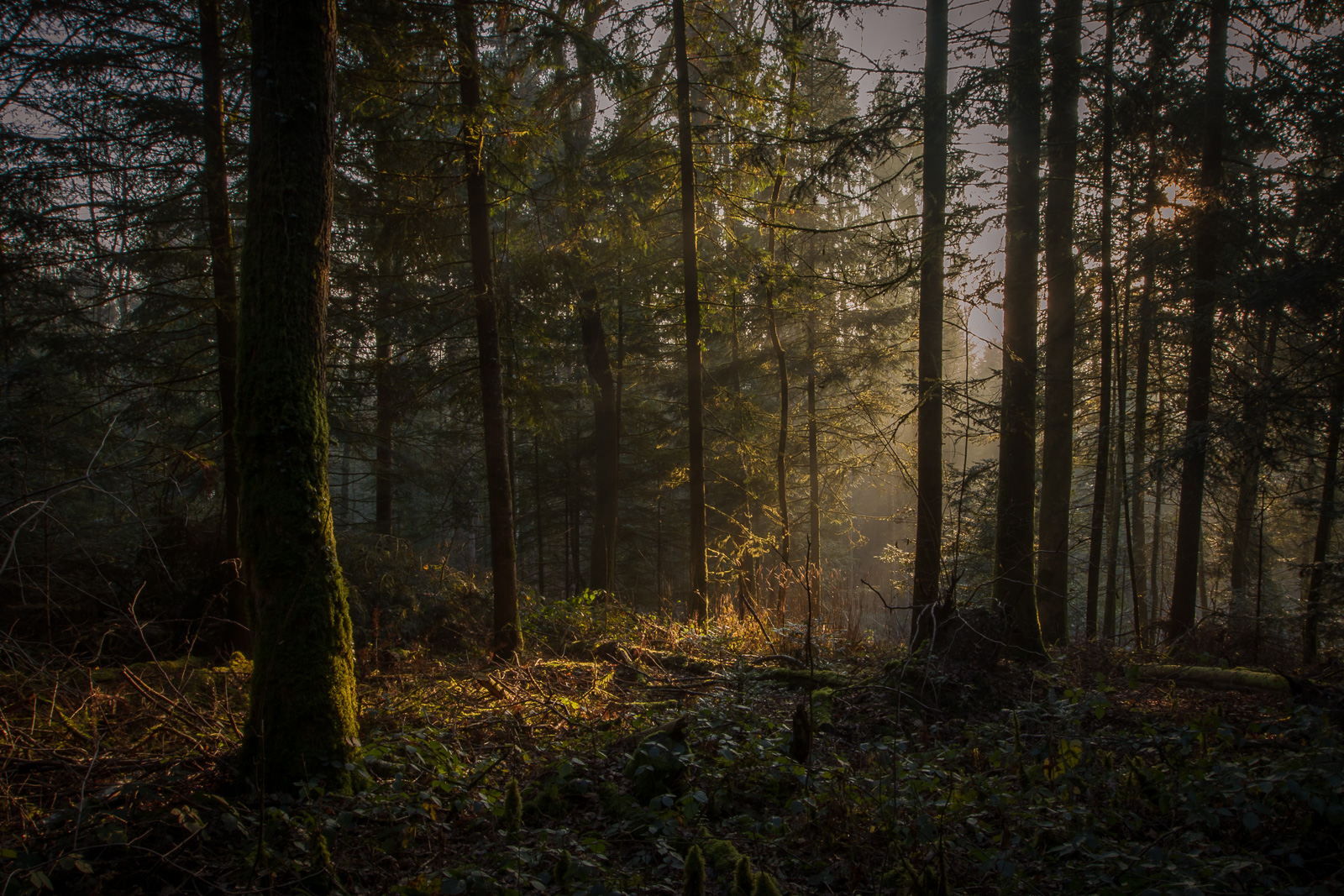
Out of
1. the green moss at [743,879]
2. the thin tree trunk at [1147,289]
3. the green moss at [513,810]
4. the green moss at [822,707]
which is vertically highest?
the thin tree trunk at [1147,289]

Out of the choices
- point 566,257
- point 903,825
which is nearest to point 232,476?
point 566,257

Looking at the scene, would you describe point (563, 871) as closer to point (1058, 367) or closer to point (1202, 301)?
point (1058, 367)

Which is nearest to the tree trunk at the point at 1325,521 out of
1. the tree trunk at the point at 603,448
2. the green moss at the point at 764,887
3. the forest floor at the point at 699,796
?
the forest floor at the point at 699,796

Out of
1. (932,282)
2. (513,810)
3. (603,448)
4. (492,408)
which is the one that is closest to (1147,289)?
(932,282)

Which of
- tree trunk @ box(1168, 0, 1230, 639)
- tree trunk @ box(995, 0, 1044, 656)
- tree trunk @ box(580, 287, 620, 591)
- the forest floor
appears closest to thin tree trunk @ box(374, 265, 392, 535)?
tree trunk @ box(580, 287, 620, 591)

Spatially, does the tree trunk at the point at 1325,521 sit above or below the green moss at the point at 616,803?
above

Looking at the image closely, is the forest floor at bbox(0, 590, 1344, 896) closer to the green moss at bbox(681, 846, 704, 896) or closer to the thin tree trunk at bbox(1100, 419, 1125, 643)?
the green moss at bbox(681, 846, 704, 896)

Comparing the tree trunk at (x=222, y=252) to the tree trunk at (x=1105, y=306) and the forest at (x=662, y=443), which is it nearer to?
the forest at (x=662, y=443)

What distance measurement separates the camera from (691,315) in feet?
33.6

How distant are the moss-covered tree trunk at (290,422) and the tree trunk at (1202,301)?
10.8 meters

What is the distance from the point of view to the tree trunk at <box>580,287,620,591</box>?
14883 mm

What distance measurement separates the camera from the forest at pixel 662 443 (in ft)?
10.3

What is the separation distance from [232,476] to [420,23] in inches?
213

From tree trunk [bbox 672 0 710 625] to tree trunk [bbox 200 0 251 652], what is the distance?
596cm
